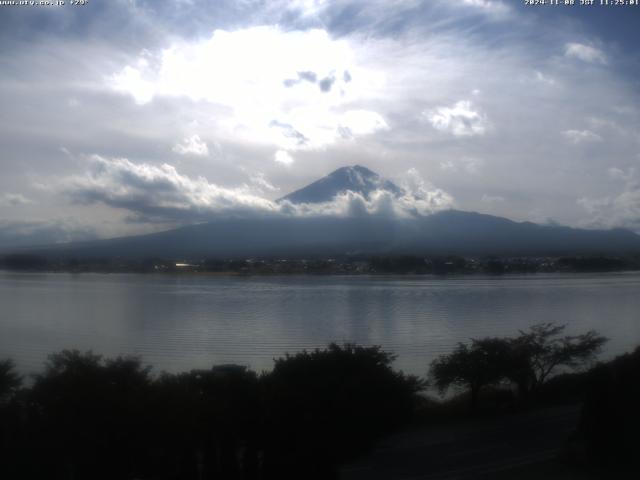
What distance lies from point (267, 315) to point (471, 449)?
10.0m

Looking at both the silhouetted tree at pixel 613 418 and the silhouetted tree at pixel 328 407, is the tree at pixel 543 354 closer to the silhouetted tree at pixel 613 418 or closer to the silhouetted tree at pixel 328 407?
the silhouetted tree at pixel 328 407

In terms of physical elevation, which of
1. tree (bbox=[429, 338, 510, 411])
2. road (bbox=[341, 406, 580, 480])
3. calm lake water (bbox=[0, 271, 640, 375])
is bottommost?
road (bbox=[341, 406, 580, 480])

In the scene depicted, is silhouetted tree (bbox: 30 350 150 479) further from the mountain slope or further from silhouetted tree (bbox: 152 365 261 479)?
the mountain slope

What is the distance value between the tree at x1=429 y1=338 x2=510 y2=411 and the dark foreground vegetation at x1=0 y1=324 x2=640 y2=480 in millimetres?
1731

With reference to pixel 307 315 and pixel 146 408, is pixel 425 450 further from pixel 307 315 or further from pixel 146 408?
pixel 307 315

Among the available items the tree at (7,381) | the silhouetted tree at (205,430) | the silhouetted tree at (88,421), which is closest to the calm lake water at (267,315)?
the tree at (7,381)

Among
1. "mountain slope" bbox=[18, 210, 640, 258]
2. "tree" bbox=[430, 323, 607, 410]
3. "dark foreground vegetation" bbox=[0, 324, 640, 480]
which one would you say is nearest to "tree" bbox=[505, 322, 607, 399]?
"tree" bbox=[430, 323, 607, 410]

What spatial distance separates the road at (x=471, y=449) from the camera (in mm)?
6008

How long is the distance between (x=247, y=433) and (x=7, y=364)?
2.82 metres

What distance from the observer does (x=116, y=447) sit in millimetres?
5035

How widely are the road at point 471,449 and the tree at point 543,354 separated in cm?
140

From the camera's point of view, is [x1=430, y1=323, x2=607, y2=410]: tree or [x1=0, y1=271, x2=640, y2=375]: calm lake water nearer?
[x1=430, y1=323, x2=607, y2=410]: tree

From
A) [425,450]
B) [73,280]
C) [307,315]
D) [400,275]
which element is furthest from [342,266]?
[425,450]

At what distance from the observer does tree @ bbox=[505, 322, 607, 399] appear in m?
9.83
